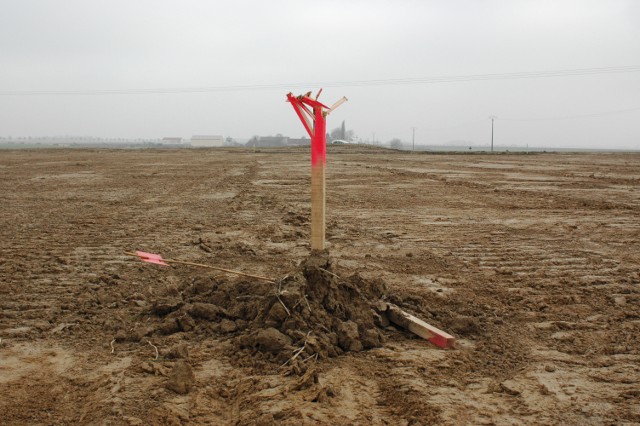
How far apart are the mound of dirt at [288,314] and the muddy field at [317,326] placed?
13 millimetres

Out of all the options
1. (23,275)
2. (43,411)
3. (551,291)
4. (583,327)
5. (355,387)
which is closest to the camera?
(43,411)

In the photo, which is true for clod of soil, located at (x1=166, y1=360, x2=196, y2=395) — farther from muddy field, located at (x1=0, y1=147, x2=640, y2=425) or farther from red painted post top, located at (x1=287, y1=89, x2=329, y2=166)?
red painted post top, located at (x1=287, y1=89, x2=329, y2=166)

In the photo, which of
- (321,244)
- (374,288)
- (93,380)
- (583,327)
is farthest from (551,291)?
(93,380)

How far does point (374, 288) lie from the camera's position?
4500mm

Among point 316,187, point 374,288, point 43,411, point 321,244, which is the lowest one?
point 43,411

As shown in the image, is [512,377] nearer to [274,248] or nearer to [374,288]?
[374,288]

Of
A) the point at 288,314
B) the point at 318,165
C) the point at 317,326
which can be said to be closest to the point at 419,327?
the point at 317,326

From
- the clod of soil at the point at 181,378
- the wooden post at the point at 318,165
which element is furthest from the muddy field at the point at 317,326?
the wooden post at the point at 318,165

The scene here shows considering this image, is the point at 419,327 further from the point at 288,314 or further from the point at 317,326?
the point at 288,314

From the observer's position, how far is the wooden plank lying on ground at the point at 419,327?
148 inches

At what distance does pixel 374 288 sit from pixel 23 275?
3.98 meters

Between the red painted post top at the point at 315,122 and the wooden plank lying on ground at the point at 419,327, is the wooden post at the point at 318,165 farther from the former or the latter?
the wooden plank lying on ground at the point at 419,327

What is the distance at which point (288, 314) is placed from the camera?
12.2ft

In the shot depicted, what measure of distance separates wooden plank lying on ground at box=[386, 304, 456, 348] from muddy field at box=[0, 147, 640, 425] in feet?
0.28
